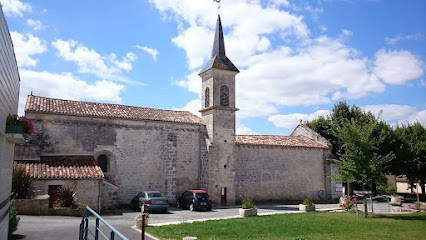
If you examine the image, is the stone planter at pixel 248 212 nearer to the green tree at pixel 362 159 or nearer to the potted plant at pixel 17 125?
the green tree at pixel 362 159

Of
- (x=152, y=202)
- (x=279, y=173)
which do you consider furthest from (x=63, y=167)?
(x=279, y=173)

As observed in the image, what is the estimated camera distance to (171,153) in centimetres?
2489

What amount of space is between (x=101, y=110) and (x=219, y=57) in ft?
33.9

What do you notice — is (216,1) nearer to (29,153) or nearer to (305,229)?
(29,153)

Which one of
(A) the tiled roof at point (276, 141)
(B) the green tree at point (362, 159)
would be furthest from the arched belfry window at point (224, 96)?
(B) the green tree at point (362, 159)

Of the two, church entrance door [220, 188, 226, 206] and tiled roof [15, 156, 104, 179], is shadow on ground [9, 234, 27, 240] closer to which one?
tiled roof [15, 156, 104, 179]

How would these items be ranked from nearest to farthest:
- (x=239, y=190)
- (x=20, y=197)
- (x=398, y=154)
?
(x=20, y=197) < (x=239, y=190) < (x=398, y=154)

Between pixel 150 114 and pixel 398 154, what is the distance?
23.6m

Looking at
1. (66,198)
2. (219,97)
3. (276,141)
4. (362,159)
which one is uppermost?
(219,97)

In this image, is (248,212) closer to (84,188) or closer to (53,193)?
(84,188)

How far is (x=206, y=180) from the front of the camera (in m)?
25.2

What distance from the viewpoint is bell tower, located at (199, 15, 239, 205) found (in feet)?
84.1

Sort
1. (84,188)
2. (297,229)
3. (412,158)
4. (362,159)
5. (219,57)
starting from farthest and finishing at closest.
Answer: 1. (412,158)
2. (219,57)
3. (84,188)
4. (362,159)
5. (297,229)

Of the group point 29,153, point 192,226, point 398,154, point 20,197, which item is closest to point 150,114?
point 29,153
